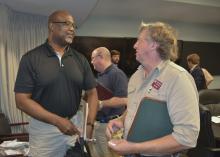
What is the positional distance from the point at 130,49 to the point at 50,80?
4.24m

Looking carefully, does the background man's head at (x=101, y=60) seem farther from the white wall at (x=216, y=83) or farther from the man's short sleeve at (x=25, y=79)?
the white wall at (x=216, y=83)

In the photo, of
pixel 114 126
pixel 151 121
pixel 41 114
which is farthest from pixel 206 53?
pixel 151 121

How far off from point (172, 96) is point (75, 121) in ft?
2.80

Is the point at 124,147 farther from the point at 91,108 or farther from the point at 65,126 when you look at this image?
the point at 91,108

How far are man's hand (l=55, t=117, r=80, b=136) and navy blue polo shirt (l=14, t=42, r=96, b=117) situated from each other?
0.09m

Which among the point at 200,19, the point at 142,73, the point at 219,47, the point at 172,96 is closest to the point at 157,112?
the point at 172,96

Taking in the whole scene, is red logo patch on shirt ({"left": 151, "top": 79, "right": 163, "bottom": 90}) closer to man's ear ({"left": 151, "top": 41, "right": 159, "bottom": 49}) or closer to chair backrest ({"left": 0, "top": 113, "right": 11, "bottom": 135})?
man's ear ({"left": 151, "top": 41, "right": 159, "bottom": 49})

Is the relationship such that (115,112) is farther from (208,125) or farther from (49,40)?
(49,40)

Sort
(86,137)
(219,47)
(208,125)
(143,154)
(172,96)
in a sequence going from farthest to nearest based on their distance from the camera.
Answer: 1. (219,47)
2. (208,125)
3. (86,137)
4. (143,154)
5. (172,96)

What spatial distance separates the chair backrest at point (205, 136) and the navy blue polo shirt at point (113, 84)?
767 millimetres

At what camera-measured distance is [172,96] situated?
1505 mm

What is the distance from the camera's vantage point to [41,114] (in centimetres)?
196

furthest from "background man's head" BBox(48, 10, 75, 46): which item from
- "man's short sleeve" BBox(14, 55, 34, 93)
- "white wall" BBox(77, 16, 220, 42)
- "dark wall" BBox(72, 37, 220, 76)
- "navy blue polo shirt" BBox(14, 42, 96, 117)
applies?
"white wall" BBox(77, 16, 220, 42)

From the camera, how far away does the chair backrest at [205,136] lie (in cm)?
244
